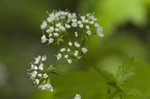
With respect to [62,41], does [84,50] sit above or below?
below

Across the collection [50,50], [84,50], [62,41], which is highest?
[50,50]

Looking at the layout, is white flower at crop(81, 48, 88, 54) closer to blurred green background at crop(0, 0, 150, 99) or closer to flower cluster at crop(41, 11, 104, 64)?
flower cluster at crop(41, 11, 104, 64)

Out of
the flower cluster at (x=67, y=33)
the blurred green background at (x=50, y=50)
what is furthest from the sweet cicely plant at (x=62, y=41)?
the blurred green background at (x=50, y=50)

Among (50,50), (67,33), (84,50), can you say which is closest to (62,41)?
(67,33)

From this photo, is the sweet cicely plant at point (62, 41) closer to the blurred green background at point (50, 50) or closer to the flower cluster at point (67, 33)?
the flower cluster at point (67, 33)

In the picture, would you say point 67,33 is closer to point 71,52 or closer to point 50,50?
point 71,52

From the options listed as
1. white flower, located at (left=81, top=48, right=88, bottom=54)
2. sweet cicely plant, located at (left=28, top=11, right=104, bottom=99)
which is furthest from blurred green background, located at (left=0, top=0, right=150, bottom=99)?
white flower, located at (left=81, top=48, right=88, bottom=54)

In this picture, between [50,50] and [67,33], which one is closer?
[67,33]
